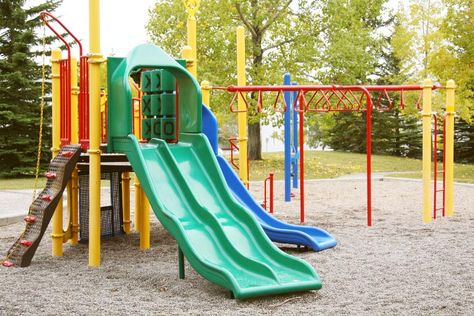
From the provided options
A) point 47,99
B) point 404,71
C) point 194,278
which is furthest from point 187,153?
point 404,71

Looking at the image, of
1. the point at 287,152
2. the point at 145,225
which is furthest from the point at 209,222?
the point at 287,152

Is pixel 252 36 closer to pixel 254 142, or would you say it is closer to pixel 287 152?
pixel 254 142

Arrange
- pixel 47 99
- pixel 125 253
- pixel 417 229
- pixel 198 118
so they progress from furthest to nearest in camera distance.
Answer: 1. pixel 47 99
2. pixel 417 229
3. pixel 125 253
4. pixel 198 118

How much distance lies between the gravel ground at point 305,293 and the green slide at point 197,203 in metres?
0.22

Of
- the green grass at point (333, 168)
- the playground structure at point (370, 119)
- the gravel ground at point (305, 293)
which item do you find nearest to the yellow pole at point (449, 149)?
the playground structure at point (370, 119)

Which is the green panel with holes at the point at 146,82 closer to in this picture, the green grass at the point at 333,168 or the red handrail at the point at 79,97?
the red handrail at the point at 79,97

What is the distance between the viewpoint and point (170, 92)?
802 centimetres

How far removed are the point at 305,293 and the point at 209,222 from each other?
1223mm

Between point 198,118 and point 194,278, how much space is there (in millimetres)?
1892

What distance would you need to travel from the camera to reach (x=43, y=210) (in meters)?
7.34

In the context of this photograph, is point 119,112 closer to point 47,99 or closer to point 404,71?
point 47,99

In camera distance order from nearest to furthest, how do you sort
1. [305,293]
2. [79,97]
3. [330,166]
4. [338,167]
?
[305,293]
[79,97]
[338,167]
[330,166]

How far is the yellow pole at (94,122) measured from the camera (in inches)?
281

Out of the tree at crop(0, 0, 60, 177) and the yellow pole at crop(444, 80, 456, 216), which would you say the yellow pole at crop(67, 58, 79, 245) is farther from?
the tree at crop(0, 0, 60, 177)
